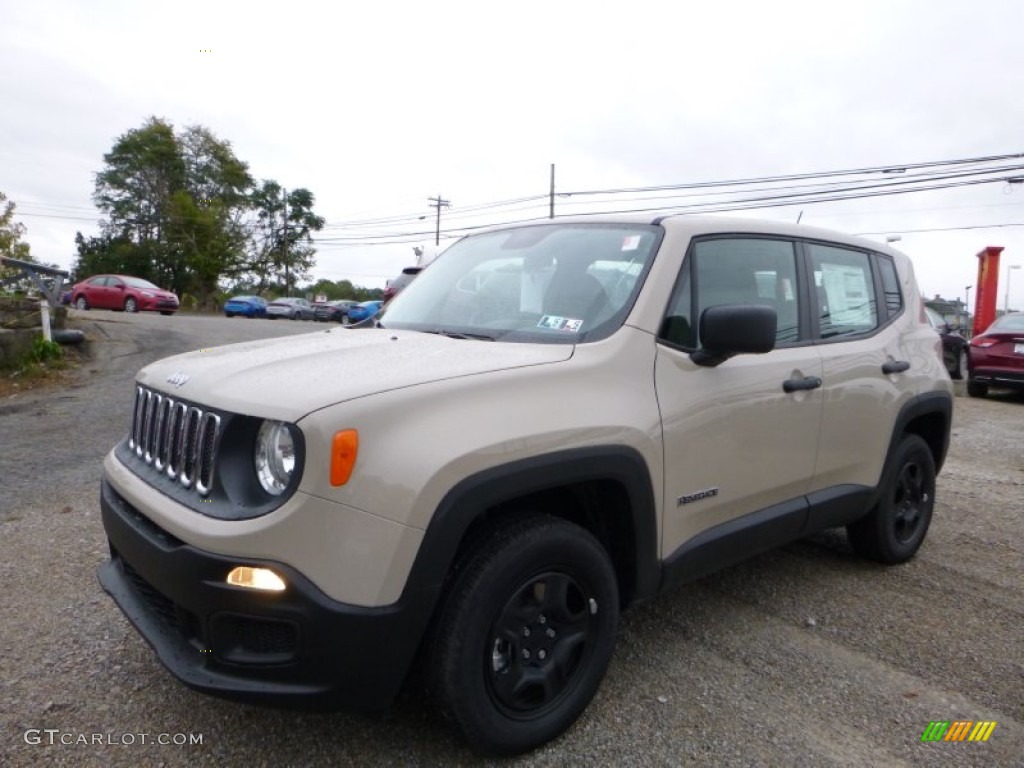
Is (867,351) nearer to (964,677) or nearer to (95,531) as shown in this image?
(964,677)

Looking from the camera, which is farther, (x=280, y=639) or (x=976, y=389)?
(x=976, y=389)

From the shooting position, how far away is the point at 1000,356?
11.2m

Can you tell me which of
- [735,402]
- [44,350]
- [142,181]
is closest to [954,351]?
[735,402]

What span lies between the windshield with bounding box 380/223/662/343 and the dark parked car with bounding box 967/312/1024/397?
1057 centimetres

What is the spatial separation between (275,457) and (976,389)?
42.2 feet

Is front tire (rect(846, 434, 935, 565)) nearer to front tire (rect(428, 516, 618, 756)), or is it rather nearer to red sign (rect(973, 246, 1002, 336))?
front tire (rect(428, 516, 618, 756))

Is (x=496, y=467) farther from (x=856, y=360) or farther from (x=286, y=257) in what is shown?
(x=286, y=257)

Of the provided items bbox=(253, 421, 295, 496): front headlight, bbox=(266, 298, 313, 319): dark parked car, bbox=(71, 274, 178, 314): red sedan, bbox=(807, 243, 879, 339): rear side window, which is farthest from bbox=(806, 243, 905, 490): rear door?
bbox=(266, 298, 313, 319): dark parked car

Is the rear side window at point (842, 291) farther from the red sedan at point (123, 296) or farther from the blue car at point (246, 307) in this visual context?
the blue car at point (246, 307)

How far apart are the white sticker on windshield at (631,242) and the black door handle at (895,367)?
1.67m

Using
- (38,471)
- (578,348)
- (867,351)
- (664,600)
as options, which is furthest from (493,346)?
(38,471)

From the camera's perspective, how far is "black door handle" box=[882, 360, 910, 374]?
12.3 feet

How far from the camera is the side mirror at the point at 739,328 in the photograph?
256cm

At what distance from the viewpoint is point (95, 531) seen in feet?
14.1
